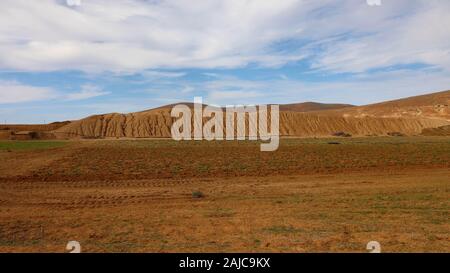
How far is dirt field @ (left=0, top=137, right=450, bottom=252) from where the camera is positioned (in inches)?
304

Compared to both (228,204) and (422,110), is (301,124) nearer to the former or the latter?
(422,110)

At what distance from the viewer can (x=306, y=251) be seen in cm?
707

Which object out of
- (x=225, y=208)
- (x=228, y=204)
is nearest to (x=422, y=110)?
(x=228, y=204)

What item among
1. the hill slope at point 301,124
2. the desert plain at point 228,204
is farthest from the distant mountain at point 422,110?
the desert plain at point 228,204

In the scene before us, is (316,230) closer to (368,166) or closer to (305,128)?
(368,166)

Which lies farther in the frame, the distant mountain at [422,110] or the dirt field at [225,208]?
the distant mountain at [422,110]

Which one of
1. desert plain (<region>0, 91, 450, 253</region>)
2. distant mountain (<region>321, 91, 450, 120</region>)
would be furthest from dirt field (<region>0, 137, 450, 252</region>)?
distant mountain (<region>321, 91, 450, 120</region>)

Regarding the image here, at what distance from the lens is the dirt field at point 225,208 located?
773 centimetres

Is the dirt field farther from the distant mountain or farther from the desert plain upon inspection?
the distant mountain

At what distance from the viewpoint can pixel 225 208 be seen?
37.4 feet

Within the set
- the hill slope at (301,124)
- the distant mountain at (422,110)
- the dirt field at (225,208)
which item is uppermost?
the distant mountain at (422,110)

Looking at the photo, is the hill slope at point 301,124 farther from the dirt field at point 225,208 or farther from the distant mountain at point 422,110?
the dirt field at point 225,208

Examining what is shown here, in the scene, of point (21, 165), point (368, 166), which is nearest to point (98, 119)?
point (21, 165)
